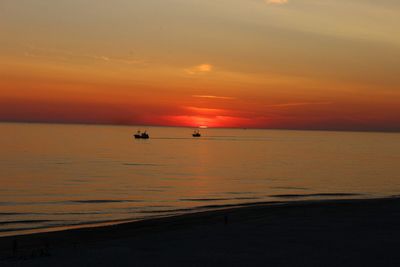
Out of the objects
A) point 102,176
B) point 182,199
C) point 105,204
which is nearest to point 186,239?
point 105,204

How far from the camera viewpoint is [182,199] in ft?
145

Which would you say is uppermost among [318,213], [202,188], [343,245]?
[202,188]

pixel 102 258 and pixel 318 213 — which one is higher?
pixel 318 213

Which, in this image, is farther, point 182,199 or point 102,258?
point 182,199

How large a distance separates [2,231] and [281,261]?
18.0 metres

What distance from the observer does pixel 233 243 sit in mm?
21188

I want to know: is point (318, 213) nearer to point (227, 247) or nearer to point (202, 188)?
point (227, 247)

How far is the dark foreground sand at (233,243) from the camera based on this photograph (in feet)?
58.3

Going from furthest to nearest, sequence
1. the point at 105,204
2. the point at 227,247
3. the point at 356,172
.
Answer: the point at 356,172
the point at 105,204
the point at 227,247

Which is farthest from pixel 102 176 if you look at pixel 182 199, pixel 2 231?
pixel 2 231

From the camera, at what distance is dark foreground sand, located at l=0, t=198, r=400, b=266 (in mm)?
17781

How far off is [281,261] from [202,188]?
36347mm

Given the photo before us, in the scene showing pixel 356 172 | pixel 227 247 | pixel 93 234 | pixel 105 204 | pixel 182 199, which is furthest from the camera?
pixel 356 172

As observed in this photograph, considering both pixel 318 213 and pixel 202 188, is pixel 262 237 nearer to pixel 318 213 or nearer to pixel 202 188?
pixel 318 213
